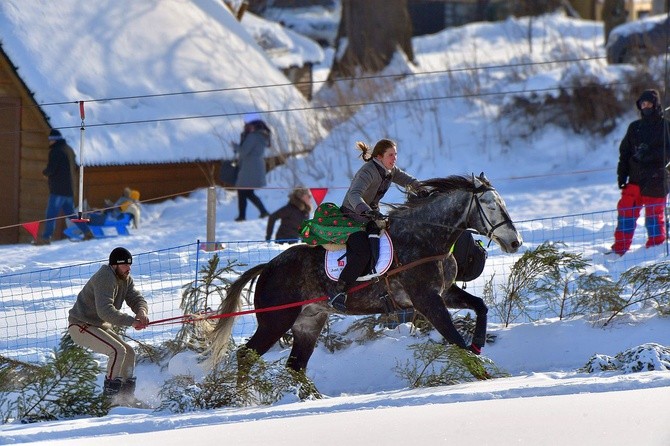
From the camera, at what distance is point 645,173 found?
15.3 m

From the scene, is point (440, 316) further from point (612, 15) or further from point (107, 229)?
point (612, 15)

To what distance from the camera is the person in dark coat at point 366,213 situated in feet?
35.1

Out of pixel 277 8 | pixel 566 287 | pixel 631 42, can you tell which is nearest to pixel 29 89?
pixel 566 287

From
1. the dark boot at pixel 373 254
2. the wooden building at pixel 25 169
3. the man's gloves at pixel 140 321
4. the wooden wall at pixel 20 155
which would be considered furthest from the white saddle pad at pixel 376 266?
the wooden wall at pixel 20 155

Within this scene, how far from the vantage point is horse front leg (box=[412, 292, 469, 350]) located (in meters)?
10.6

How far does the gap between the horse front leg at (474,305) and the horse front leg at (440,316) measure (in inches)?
8.0

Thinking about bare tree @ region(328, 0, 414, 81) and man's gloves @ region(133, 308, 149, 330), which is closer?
man's gloves @ region(133, 308, 149, 330)

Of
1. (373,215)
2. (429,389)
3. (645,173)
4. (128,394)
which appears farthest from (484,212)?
(645,173)

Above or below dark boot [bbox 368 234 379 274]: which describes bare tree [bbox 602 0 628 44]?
above

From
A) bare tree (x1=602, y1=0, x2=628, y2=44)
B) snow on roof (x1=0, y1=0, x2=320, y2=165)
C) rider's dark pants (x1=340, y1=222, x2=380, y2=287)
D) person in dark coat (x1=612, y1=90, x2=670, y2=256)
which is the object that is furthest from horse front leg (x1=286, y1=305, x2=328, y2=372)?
bare tree (x1=602, y1=0, x2=628, y2=44)

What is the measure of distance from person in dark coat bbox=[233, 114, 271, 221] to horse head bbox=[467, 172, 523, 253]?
32.9ft

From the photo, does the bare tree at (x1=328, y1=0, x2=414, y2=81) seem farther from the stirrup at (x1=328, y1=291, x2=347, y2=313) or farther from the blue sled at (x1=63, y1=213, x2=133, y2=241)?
the stirrup at (x1=328, y1=291, x2=347, y2=313)

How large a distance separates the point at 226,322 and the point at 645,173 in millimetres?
6164

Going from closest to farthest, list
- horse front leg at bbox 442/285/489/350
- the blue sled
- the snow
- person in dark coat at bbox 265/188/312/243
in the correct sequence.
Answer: the snow
horse front leg at bbox 442/285/489/350
person in dark coat at bbox 265/188/312/243
the blue sled
